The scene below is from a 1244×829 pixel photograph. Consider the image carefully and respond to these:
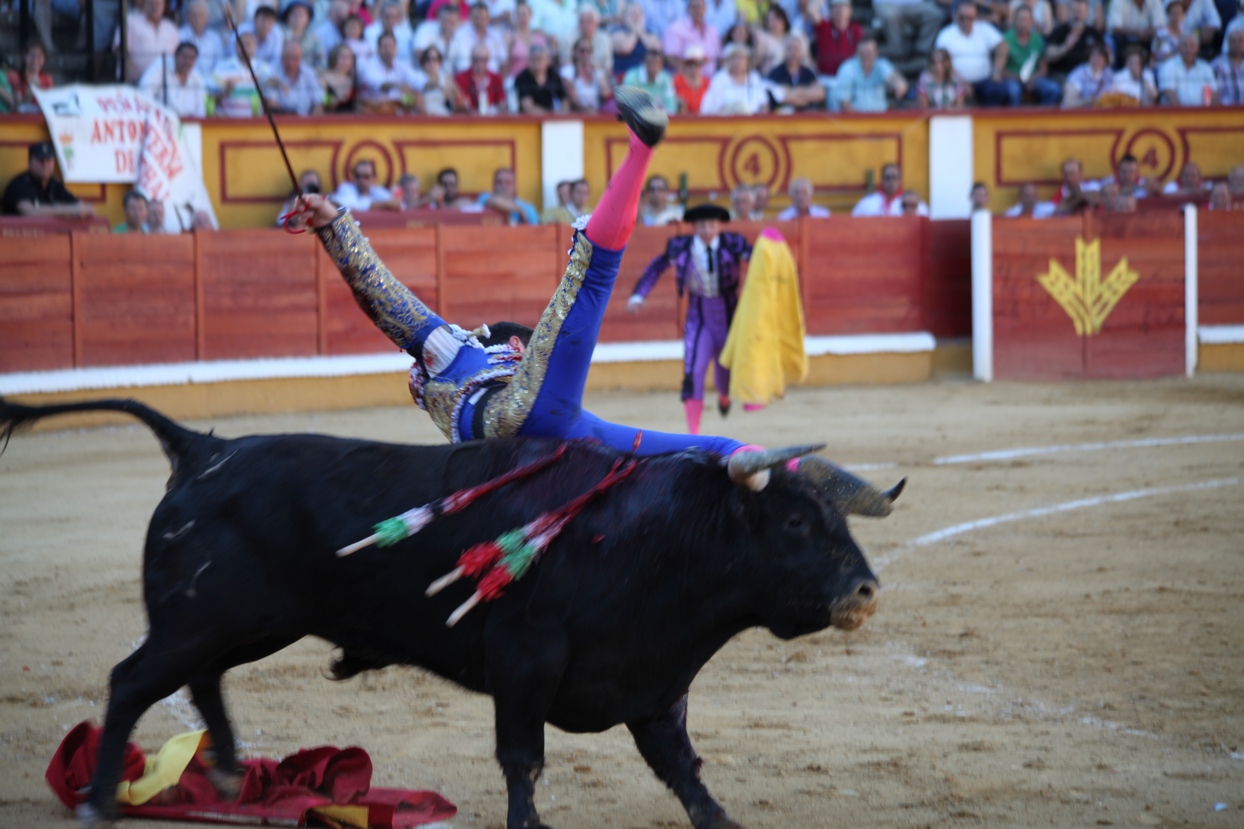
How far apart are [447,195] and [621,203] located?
7887mm

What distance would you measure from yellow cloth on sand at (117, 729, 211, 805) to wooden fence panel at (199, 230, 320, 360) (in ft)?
22.6

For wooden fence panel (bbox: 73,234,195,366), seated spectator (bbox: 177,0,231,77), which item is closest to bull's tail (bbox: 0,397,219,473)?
wooden fence panel (bbox: 73,234,195,366)

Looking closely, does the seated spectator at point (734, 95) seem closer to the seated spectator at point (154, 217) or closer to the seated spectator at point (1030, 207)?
the seated spectator at point (1030, 207)

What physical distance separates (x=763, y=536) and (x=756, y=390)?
5.71 m

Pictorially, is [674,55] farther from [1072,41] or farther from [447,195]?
[1072,41]

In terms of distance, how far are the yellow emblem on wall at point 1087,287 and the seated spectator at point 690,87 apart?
2.94 m

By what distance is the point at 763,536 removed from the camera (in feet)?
8.02

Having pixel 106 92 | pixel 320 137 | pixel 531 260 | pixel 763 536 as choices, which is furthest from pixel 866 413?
pixel 763 536

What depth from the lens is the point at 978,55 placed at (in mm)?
11852

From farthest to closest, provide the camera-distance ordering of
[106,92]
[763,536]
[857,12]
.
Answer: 1. [857,12]
2. [106,92]
3. [763,536]

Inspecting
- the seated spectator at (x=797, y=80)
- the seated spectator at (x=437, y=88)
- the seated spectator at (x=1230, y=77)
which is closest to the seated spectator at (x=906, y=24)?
the seated spectator at (x=797, y=80)

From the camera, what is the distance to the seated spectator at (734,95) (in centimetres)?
A: 1113

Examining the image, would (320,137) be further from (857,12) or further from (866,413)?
(857,12)

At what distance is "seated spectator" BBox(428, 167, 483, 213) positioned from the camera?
33.7ft
